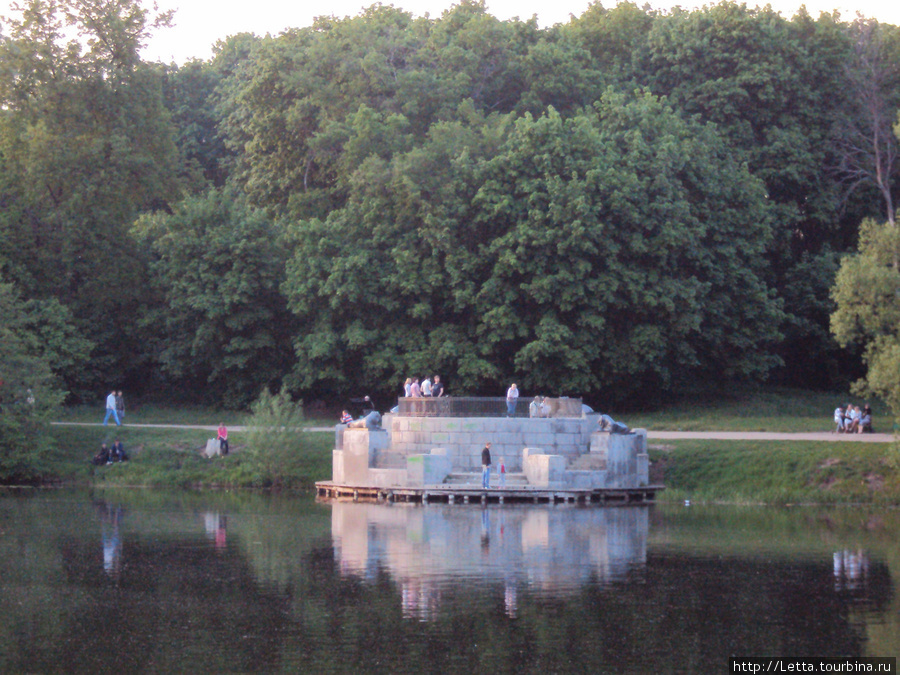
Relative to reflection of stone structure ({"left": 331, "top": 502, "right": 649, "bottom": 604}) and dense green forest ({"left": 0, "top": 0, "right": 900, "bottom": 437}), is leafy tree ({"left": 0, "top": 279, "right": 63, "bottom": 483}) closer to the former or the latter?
dense green forest ({"left": 0, "top": 0, "right": 900, "bottom": 437})

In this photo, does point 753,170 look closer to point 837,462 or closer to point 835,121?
point 835,121

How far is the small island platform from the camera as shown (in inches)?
1422

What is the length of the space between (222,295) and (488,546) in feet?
92.1

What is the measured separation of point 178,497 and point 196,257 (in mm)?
17751

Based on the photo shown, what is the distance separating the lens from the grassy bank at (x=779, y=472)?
3488cm

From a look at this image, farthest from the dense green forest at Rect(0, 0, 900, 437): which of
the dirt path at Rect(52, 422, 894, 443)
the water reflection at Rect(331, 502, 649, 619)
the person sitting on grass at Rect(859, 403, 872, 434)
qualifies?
the water reflection at Rect(331, 502, 649, 619)

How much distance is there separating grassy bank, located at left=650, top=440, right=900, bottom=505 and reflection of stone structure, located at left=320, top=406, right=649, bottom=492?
137 centimetres

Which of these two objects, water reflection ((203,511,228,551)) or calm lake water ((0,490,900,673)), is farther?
water reflection ((203,511,228,551))

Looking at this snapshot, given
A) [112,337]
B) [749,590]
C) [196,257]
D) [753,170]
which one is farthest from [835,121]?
[749,590]

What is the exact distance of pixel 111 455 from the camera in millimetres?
42656

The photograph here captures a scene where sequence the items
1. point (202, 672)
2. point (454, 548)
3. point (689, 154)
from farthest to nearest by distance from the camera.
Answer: point (689, 154)
point (454, 548)
point (202, 672)

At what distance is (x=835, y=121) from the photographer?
182 ft

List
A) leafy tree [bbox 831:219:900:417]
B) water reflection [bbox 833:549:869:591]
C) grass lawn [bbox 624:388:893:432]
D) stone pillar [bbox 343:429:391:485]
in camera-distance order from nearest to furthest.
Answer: water reflection [bbox 833:549:869:591]
leafy tree [bbox 831:219:900:417]
stone pillar [bbox 343:429:391:485]
grass lawn [bbox 624:388:893:432]

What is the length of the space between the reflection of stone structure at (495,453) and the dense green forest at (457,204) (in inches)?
321
